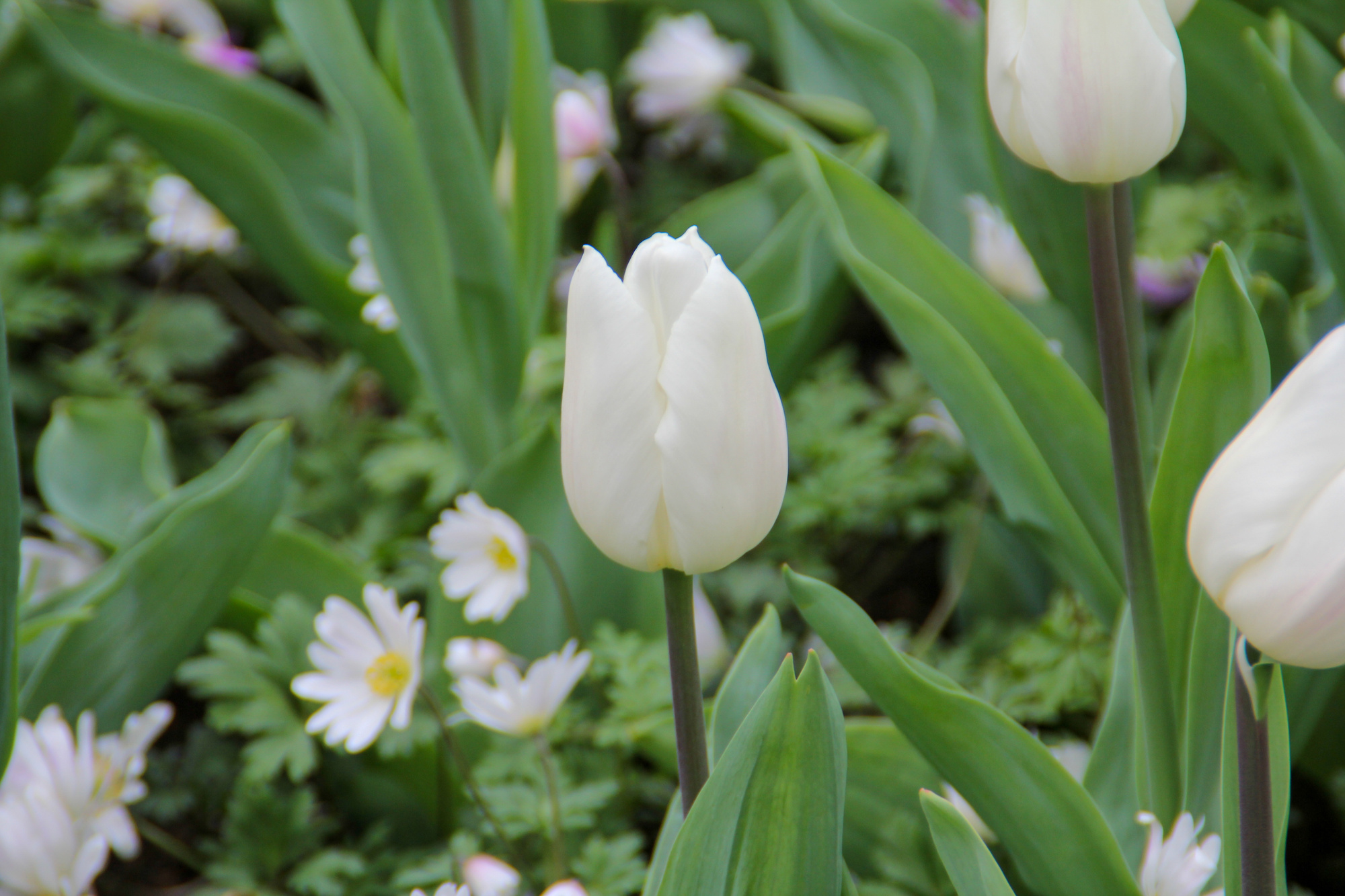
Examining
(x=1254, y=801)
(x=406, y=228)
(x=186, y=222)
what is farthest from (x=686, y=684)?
(x=186, y=222)

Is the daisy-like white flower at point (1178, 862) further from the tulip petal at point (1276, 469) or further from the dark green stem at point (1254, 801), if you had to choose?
the tulip petal at point (1276, 469)

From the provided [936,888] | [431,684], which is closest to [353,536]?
[431,684]

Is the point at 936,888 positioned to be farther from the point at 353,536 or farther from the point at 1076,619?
the point at 353,536

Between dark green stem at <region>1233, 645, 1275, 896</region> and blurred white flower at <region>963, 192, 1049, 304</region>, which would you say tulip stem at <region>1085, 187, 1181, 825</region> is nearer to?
dark green stem at <region>1233, 645, 1275, 896</region>

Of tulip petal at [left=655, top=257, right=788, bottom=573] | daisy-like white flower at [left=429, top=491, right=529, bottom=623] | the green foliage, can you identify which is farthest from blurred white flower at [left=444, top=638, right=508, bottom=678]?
tulip petal at [left=655, top=257, right=788, bottom=573]

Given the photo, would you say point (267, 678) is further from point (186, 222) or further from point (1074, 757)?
point (186, 222)

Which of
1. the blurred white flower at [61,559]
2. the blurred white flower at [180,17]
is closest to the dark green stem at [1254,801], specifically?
the blurred white flower at [61,559]

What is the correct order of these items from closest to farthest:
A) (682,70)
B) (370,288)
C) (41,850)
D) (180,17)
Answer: (41,850)
(370,288)
(682,70)
(180,17)
